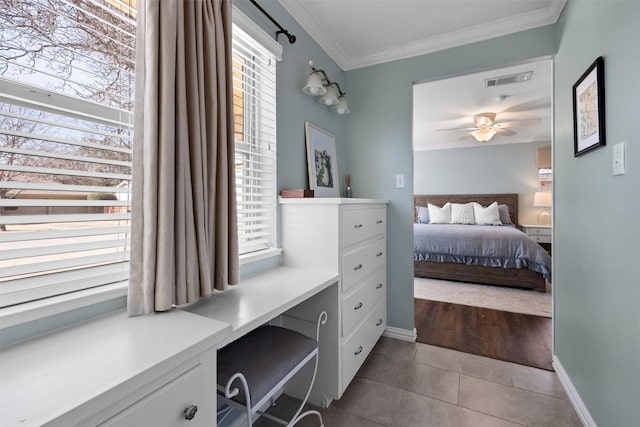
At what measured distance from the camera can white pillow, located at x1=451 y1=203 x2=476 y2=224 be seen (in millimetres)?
5459

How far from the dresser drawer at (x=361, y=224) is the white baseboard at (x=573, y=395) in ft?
4.71

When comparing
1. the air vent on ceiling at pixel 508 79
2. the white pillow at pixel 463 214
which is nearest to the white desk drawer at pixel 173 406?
the air vent on ceiling at pixel 508 79

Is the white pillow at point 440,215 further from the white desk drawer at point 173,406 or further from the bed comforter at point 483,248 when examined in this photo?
the white desk drawer at point 173,406

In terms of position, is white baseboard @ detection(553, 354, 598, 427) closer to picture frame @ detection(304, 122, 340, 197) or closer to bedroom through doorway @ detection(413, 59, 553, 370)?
bedroom through doorway @ detection(413, 59, 553, 370)

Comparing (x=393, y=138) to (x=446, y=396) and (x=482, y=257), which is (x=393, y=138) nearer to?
(x=446, y=396)

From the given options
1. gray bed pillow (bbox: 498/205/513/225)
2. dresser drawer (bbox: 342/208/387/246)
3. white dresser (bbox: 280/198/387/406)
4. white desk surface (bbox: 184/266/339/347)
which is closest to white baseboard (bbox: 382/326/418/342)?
white dresser (bbox: 280/198/387/406)

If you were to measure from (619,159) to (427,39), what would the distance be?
1683 millimetres

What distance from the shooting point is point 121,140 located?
1.07m

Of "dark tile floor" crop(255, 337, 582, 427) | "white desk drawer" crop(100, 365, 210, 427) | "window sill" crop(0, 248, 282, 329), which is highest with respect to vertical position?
"window sill" crop(0, 248, 282, 329)

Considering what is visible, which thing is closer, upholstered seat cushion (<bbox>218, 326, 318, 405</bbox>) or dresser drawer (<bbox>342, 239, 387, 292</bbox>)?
upholstered seat cushion (<bbox>218, 326, 318, 405</bbox>)

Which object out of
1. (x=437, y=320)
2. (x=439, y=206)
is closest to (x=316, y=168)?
(x=437, y=320)

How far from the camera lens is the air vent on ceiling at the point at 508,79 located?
3028 mm

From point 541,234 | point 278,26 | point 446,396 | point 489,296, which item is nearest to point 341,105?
point 278,26

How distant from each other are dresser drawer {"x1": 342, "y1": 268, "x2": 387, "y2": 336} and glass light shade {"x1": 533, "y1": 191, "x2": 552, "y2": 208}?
15.1ft
